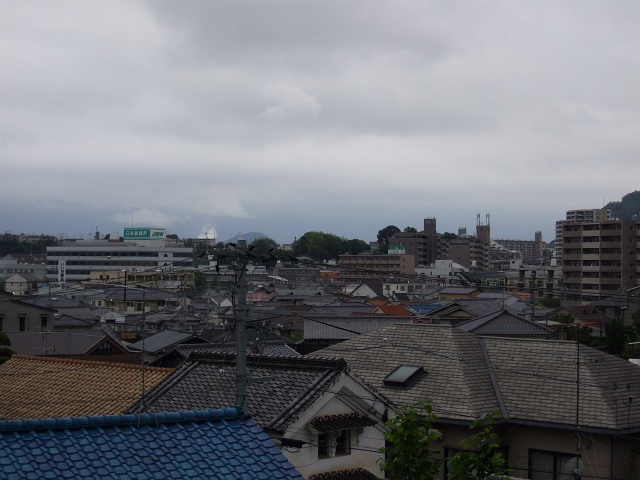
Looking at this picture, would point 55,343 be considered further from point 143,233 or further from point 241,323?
point 143,233

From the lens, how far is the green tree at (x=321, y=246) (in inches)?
5408

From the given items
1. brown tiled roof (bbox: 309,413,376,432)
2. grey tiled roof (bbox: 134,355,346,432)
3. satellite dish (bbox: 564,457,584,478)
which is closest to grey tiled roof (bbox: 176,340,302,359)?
grey tiled roof (bbox: 134,355,346,432)

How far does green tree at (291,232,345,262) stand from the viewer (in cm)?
13738

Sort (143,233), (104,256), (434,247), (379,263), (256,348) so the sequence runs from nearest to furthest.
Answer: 1. (256,348)
2. (104,256)
3. (143,233)
4. (379,263)
5. (434,247)

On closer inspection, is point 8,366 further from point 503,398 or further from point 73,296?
point 73,296

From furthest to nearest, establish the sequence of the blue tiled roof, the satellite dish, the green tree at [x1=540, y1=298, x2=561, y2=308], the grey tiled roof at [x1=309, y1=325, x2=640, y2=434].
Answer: the green tree at [x1=540, y1=298, x2=561, y2=308] → the grey tiled roof at [x1=309, y1=325, x2=640, y2=434] → the satellite dish → the blue tiled roof

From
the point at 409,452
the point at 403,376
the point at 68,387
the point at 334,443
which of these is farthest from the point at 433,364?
the point at 409,452

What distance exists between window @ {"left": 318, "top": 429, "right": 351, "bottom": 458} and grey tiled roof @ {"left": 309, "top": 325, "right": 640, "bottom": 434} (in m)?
3.50

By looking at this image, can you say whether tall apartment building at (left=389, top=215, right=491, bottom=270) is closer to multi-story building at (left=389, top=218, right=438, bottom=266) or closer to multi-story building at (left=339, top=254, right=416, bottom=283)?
multi-story building at (left=389, top=218, right=438, bottom=266)

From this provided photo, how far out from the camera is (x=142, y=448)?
717 cm

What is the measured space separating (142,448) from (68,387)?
11780 millimetres

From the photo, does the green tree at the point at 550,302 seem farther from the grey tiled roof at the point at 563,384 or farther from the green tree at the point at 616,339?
the grey tiled roof at the point at 563,384

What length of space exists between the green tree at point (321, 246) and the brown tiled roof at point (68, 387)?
4565 inches

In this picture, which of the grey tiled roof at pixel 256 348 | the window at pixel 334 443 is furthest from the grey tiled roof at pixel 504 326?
the window at pixel 334 443
